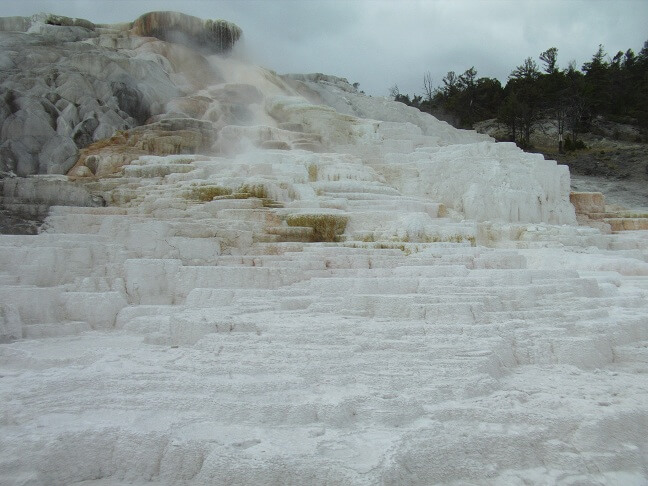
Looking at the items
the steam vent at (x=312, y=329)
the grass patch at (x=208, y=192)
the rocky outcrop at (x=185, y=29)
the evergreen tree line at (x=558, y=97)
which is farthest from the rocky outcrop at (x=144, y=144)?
the evergreen tree line at (x=558, y=97)

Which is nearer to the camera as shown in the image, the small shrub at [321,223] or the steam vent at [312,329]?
the steam vent at [312,329]

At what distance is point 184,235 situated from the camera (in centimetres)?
781

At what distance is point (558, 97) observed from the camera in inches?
1009

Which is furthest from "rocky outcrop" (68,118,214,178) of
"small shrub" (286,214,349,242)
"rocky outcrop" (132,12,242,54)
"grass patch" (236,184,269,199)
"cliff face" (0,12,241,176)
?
"rocky outcrop" (132,12,242,54)

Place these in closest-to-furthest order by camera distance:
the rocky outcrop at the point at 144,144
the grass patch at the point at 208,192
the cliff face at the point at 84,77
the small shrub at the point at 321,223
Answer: the small shrub at the point at 321,223 < the grass patch at the point at 208,192 < the rocky outcrop at the point at 144,144 < the cliff face at the point at 84,77

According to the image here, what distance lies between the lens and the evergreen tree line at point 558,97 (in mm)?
24922

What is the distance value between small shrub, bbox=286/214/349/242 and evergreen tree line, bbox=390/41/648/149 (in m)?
17.8

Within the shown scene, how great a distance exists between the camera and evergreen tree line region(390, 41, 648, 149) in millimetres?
24922

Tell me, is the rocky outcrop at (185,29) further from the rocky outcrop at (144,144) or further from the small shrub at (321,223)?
the small shrub at (321,223)

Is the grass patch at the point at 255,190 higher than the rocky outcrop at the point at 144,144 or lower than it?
lower

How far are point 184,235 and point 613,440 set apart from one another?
5.76 metres

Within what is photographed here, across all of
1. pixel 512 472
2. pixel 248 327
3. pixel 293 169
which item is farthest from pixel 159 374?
pixel 293 169

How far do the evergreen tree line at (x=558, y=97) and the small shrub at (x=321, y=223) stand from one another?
17.8m

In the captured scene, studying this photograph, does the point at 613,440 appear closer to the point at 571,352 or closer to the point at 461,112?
the point at 571,352
